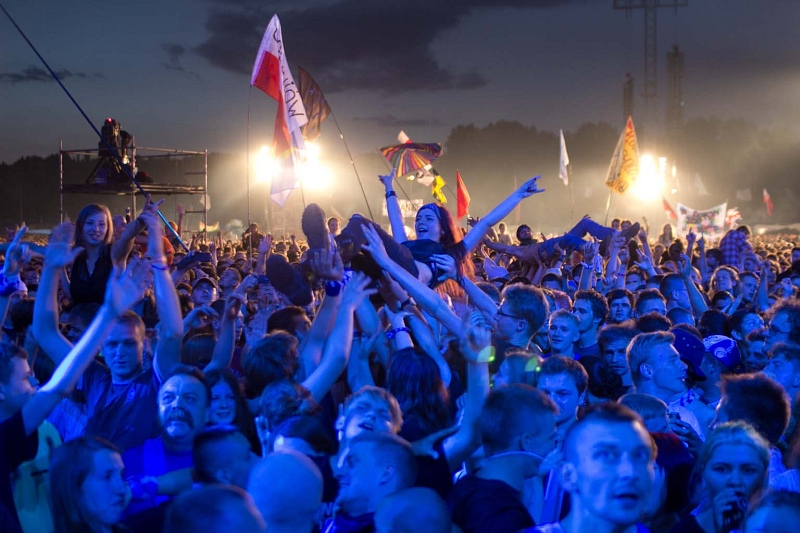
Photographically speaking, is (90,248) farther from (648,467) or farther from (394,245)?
(648,467)

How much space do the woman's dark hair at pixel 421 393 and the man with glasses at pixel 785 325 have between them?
2862mm

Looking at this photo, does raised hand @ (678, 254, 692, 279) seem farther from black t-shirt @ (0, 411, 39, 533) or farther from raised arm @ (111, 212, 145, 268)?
black t-shirt @ (0, 411, 39, 533)

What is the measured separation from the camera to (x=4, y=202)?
64.4 meters

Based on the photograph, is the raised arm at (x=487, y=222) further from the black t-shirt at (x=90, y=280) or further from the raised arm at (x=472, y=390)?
the black t-shirt at (x=90, y=280)

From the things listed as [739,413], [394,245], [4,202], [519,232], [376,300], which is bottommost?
[739,413]

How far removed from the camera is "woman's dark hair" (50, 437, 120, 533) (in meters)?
2.50

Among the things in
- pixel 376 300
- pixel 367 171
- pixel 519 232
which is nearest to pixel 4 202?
pixel 367 171

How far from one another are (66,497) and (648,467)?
187cm

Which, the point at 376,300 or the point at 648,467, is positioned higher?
the point at 376,300

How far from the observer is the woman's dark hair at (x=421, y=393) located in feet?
11.3

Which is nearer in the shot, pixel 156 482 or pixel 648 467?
pixel 648 467

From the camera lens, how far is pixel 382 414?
313 centimetres

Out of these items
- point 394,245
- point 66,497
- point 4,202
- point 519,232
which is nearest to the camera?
point 66,497

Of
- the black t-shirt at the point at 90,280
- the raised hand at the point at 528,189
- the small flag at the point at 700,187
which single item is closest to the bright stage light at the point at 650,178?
the small flag at the point at 700,187
